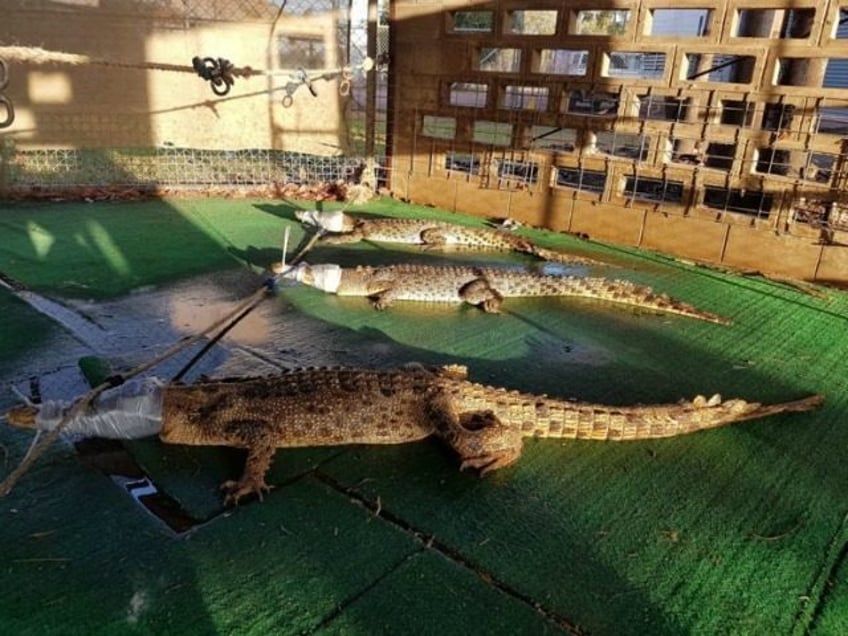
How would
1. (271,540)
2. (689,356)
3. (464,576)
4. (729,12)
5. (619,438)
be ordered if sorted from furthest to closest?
(729,12), (689,356), (619,438), (271,540), (464,576)

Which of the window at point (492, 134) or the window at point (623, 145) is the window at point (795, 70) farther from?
the window at point (492, 134)

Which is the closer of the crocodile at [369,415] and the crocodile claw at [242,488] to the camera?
the crocodile claw at [242,488]

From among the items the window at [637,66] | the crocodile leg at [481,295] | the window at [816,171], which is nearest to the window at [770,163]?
the window at [816,171]

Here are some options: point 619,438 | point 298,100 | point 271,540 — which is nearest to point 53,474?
point 271,540

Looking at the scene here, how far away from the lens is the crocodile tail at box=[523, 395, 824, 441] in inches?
147

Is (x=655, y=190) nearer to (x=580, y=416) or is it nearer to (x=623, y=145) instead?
(x=623, y=145)

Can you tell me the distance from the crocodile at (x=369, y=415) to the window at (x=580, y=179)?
5141 mm

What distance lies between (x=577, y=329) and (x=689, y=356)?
95cm

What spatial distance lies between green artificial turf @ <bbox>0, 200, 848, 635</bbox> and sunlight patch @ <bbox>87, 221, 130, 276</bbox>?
6.15ft

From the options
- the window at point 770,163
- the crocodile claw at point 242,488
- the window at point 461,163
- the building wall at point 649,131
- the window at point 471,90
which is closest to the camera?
the crocodile claw at point 242,488

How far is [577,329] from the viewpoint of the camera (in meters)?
5.60

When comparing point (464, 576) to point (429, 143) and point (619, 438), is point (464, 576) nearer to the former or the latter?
point (619, 438)

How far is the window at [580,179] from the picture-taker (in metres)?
8.45

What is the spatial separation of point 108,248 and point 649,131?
652 centimetres
